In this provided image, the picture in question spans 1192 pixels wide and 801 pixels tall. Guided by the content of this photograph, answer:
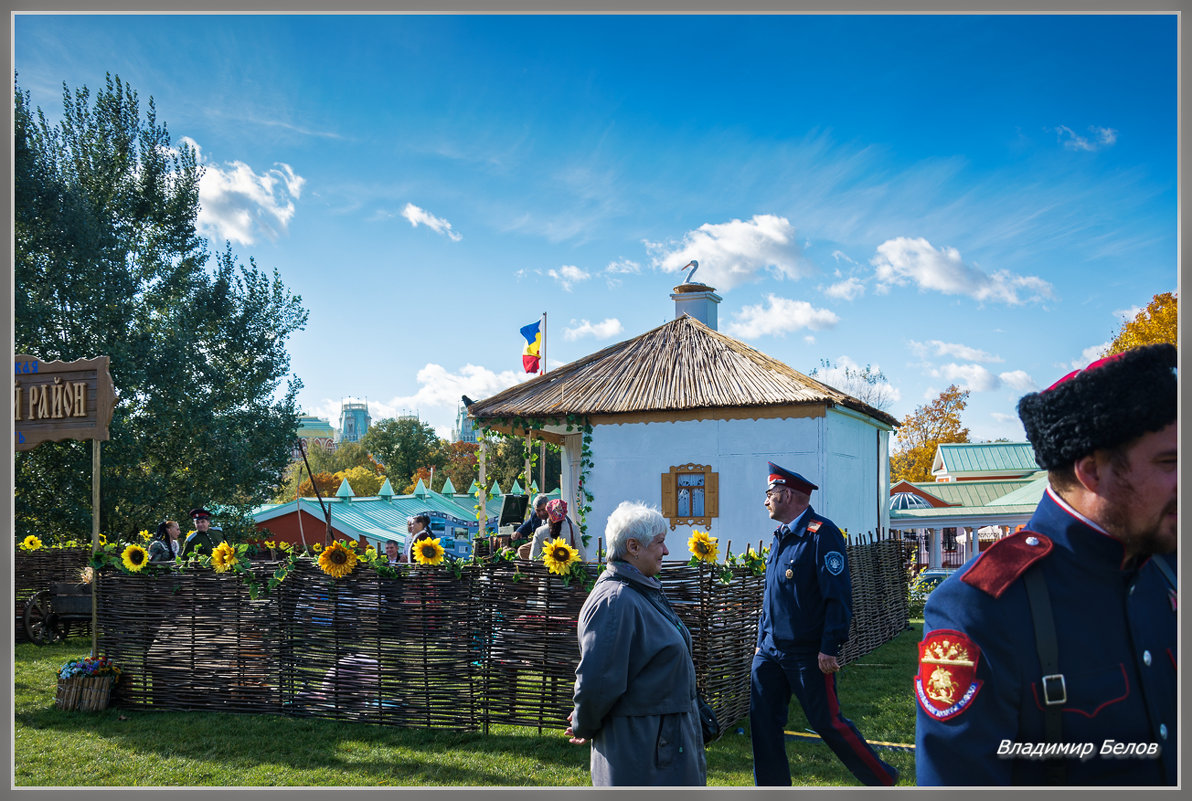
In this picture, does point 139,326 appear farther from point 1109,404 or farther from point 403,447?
point 403,447

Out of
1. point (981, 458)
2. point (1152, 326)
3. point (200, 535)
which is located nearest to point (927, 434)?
point (981, 458)

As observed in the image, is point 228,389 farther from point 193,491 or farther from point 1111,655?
point 1111,655

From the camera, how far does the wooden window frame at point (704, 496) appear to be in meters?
14.3

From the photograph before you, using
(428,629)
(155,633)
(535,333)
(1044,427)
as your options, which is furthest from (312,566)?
(535,333)

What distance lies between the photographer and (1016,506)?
23484 mm

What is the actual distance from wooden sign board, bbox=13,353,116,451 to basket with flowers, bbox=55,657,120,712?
2.28 metres

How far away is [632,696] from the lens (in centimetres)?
346

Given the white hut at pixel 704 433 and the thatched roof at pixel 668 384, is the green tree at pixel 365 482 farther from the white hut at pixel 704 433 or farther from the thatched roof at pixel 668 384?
the white hut at pixel 704 433

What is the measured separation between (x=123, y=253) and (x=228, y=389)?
13.1 ft

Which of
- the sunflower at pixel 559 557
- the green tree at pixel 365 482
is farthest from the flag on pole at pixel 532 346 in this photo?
the green tree at pixel 365 482

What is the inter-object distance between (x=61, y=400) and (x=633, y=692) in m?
7.02

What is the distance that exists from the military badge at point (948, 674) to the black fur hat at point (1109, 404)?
56cm

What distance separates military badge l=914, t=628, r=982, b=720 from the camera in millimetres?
→ 2107

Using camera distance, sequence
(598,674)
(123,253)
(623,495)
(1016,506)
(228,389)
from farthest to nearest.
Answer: (1016,506) < (228,389) < (123,253) < (623,495) < (598,674)
